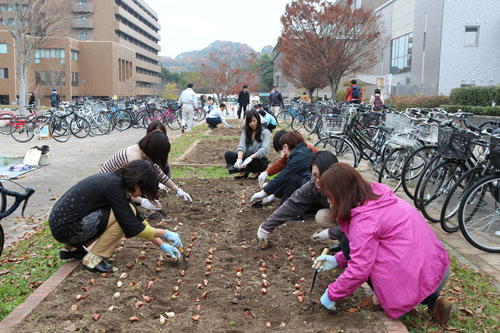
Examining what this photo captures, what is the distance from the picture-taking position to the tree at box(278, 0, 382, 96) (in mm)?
22734

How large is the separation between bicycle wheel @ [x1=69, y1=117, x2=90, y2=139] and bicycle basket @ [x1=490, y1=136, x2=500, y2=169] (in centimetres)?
1402

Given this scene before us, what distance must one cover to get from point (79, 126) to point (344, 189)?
14.7 meters

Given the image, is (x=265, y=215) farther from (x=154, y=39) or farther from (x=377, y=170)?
(x=154, y=39)

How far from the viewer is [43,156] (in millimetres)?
9656

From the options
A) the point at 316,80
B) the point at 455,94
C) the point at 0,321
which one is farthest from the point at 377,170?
the point at 316,80

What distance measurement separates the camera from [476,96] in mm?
16391

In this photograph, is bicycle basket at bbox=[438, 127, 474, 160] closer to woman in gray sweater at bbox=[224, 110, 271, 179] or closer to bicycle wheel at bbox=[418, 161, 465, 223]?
bicycle wheel at bbox=[418, 161, 465, 223]

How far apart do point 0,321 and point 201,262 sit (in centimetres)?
164

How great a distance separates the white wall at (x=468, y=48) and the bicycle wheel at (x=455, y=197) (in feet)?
85.7

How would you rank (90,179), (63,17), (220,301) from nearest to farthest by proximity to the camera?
(220,301), (90,179), (63,17)

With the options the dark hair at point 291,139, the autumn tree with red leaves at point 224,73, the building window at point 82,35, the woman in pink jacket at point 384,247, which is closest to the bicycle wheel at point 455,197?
the dark hair at point 291,139

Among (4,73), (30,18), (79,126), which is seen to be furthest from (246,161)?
(4,73)

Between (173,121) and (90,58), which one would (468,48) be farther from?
(90,58)

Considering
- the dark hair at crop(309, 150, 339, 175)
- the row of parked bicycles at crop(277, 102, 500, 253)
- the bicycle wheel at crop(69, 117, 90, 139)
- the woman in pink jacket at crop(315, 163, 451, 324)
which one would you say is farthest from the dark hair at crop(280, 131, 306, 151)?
the bicycle wheel at crop(69, 117, 90, 139)
